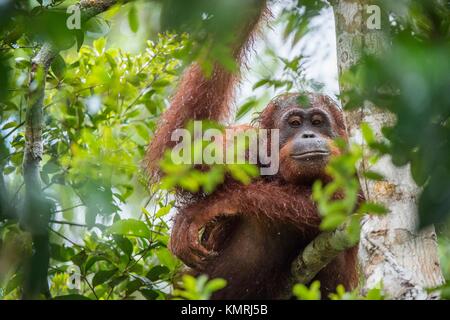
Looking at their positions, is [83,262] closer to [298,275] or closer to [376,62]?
[298,275]

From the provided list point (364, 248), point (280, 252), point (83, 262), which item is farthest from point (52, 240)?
point (364, 248)

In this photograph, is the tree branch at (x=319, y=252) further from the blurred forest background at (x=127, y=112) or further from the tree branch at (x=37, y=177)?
the tree branch at (x=37, y=177)

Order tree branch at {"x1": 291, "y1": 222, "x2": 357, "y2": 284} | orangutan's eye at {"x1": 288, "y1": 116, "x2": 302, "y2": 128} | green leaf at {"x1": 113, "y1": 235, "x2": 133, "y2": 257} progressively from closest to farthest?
tree branch at {"x1": 291, "y1": 222, "x2": 357, "y2": 284}, green leaf at {"x1": 113, "y1": 235, "x2": 133, "y2": 257}, orangutan's eye at {"x1": 288, "y1": 116, "x2": 302, "y2": 128}

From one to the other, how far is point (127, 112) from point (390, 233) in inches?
136

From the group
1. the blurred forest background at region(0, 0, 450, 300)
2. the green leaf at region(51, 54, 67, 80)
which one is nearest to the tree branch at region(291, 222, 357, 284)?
the blurred forest background at region(0, 0, 450, 300)

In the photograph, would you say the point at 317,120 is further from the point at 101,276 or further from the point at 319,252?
the point at 101,276

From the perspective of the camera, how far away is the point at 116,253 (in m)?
5.10

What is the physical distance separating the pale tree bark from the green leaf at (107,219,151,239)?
1657mm

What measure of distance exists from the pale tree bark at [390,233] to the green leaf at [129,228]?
166 cm

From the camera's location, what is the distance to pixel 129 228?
14.9 feet

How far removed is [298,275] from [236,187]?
0.75 m

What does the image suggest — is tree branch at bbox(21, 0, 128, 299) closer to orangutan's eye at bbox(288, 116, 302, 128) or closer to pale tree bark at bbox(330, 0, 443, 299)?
pale tree bark at bbox(330, 0, 443, 299)

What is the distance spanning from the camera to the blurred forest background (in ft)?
5.67
